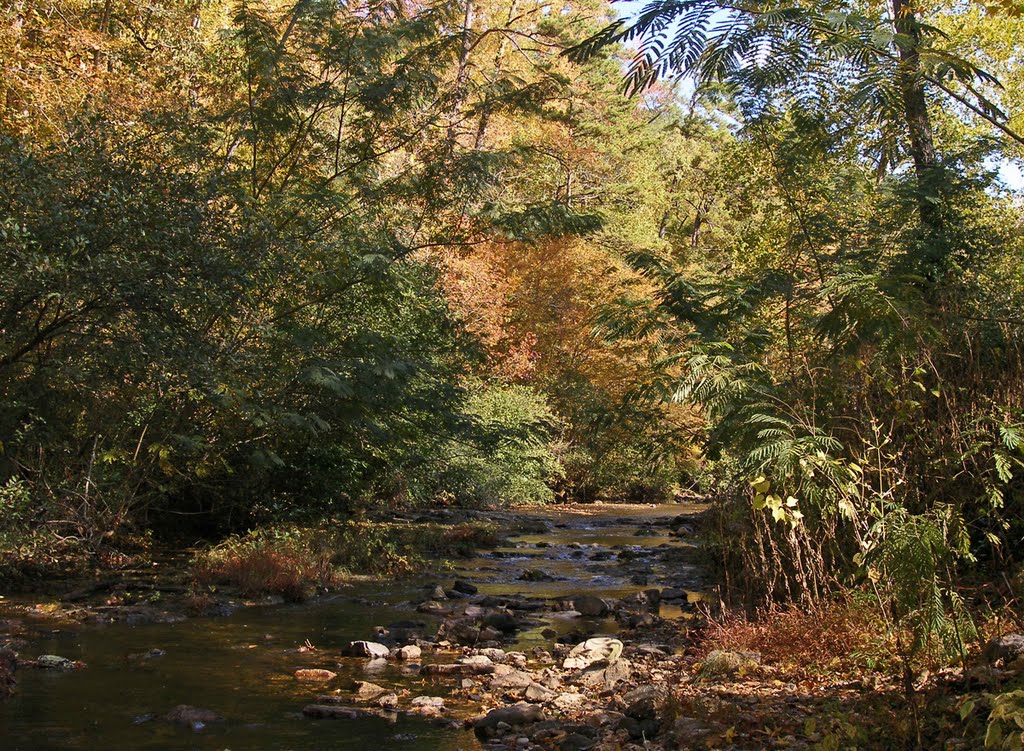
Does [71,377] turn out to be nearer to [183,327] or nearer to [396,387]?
[183,327]

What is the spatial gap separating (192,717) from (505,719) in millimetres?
2405

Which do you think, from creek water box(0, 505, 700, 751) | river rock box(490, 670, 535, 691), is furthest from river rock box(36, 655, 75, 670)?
river rock box(490, 670, 535, 691)

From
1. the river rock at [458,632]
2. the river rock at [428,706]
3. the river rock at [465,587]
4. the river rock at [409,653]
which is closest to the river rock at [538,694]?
the river rock at [428,706]

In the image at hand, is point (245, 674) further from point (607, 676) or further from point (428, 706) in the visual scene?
point (607, 676)

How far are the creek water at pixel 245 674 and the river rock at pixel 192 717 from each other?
0.31 feet

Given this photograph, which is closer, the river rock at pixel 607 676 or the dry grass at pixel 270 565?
the river rock at pixel 607 676

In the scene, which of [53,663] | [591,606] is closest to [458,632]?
[591,606]

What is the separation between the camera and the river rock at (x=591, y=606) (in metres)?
11.9

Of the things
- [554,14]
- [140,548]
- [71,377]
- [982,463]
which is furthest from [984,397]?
[554,14]

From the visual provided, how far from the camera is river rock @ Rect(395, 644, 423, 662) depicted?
9414mm

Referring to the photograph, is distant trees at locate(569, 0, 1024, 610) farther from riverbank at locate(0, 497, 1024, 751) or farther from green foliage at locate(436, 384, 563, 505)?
green foliage at locate(436, 384, 563, 505)

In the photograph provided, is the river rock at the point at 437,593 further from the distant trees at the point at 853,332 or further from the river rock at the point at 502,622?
the distant trees at the point at 853,332

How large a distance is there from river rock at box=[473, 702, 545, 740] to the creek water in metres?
0.14

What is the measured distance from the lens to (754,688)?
703 cm
